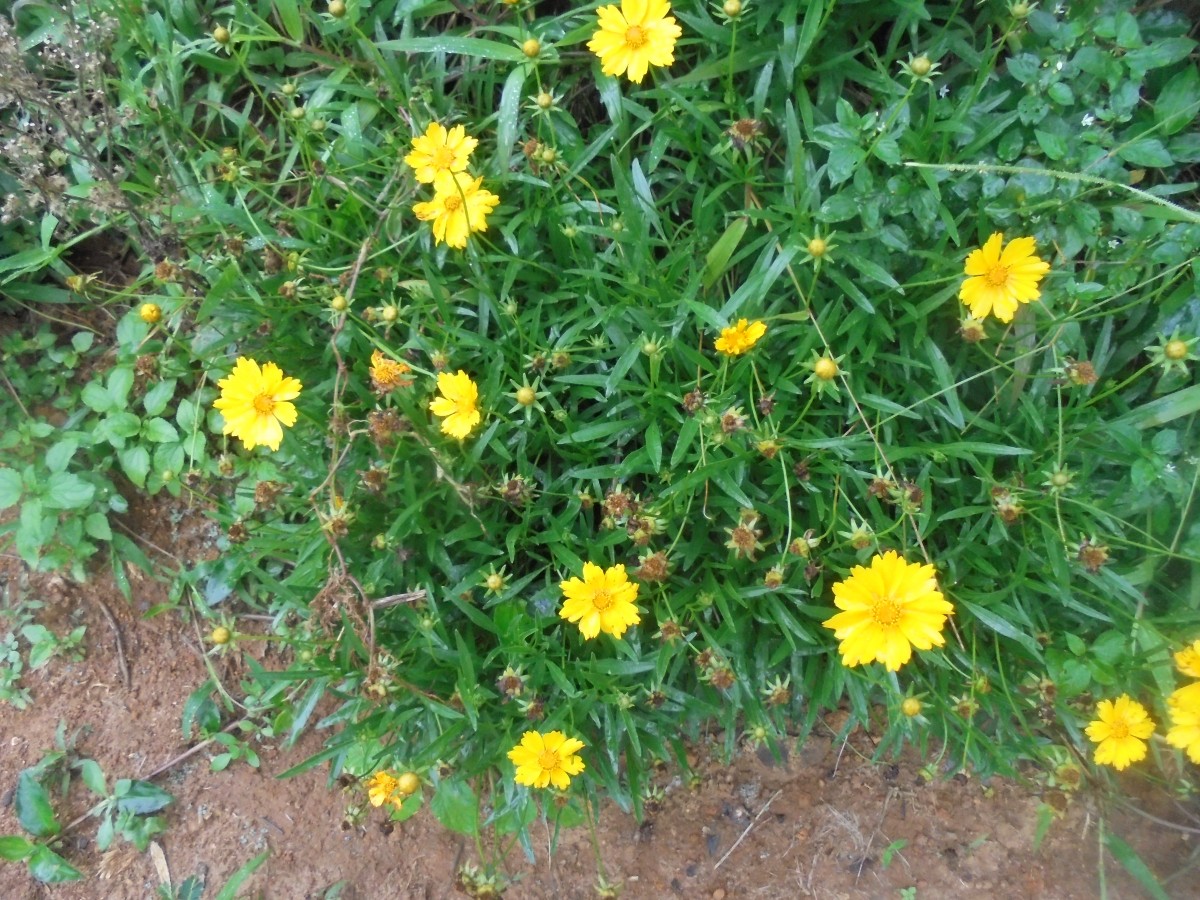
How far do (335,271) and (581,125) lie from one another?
0.72 m

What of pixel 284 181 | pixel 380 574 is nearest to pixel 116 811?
pixel 380 574

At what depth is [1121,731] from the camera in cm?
175

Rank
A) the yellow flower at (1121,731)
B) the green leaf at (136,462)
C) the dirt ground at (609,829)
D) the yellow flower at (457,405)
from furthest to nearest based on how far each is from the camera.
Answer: the green leaf at (136,462)
the dirt ground at (609,829)
the yellow flower at (457,405)
the yellow flower at (1121,731)

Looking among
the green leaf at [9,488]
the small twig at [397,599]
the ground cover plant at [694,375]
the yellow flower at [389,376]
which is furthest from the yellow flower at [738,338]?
the green leaf at [9,488]

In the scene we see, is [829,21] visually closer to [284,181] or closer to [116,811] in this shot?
[284,181]

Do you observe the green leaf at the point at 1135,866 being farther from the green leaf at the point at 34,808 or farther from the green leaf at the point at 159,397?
the green leaf at the point at 34,808

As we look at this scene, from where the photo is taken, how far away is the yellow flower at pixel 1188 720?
1.63 metres

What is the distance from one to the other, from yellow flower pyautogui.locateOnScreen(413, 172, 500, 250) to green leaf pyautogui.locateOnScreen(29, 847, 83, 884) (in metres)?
1.95

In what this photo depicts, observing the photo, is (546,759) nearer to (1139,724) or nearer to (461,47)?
(1139,724)

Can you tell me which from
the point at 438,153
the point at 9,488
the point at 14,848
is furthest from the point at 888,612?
the point at 14,848

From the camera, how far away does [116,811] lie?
95.6 inches

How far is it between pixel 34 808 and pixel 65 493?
2.84 feet

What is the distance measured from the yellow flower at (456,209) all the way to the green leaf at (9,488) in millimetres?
1367

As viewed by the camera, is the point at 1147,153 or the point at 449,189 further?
the point at 449,189
